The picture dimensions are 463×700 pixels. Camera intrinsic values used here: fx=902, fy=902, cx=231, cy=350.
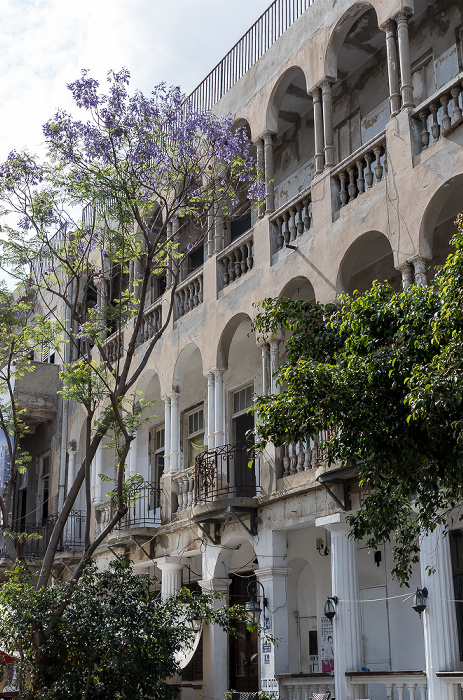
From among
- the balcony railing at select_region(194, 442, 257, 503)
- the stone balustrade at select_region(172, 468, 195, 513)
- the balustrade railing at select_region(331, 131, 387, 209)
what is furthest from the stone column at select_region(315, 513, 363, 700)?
the balustrade railing at select_region(331, 131, 387, 209)

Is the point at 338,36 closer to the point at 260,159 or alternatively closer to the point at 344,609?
the point at 260,159

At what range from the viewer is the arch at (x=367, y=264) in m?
14.1

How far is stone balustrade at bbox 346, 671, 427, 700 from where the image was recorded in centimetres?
1177

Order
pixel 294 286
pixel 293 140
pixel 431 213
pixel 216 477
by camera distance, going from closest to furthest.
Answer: pixel 431 213 < pixel 294 286 < pixel 216 477 < pixel 293 140

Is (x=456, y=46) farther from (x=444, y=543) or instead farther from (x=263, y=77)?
(x=444, y=543)

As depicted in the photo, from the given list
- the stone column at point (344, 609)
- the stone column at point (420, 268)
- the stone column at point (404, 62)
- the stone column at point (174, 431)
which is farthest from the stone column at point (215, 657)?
the stone column at point (404, 62)

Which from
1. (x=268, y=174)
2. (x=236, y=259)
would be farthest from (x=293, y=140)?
(x=236, y=259)

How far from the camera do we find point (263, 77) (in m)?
17.5

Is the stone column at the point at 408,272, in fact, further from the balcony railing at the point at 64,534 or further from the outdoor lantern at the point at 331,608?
the balcony railing at the point at 64,534

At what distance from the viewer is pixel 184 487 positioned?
18.1 m

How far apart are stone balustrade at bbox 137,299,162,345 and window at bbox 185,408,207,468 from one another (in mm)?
2074

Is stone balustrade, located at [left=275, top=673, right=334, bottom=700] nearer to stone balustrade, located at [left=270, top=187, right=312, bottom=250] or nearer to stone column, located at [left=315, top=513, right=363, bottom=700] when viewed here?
stone column, located at [left=315, top=513, right=363, bottom=700]

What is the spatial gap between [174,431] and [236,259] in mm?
3902

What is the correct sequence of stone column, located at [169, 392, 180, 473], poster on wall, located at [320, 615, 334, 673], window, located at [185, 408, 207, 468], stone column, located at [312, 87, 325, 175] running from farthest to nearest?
window, located at [185, 408, 207, 468] < stone column, located at [169, 392, 180, 473] < poster on wall, located at [320, 615, 334, 673] < stone column, located at [312, 87, 325, 175]
